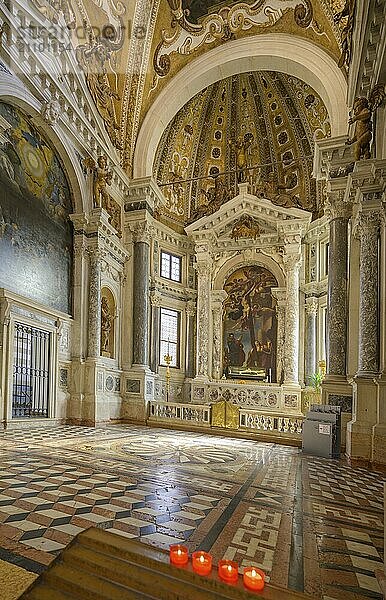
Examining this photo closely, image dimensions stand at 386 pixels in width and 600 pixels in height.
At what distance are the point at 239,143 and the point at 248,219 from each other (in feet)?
13.2

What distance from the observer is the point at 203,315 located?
1714 centimetres

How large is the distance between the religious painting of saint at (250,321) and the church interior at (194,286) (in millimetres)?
93

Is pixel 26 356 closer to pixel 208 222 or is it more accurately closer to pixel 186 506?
pixel 186 506

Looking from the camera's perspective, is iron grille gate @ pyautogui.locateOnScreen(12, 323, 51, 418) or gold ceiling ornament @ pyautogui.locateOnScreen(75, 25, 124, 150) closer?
iron grille gate @ pyautogui.locateOnScreen(12, 323, 51, 418)

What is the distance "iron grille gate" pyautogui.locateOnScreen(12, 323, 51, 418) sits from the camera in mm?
10008

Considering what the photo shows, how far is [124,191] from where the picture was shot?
14.9 m

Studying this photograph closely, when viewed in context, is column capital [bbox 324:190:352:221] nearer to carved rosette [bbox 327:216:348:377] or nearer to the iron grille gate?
carved rosette [bbox 327:216:348:377]

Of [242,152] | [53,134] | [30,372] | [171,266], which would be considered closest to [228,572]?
[30,372]

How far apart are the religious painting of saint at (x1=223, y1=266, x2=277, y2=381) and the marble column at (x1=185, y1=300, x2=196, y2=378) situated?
1446 mm

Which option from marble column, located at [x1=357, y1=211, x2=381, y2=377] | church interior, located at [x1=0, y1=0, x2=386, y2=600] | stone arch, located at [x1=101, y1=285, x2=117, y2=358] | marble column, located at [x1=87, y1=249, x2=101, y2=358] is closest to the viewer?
church interior, located at [x1=0, y1=0, x2=386, y2=600]

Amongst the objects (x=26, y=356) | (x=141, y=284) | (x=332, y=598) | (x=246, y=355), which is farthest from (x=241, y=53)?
(x=332, y=598)

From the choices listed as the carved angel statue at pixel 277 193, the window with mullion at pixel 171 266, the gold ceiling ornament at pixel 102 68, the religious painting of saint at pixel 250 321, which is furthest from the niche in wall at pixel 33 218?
the carved angel statue at pixel 277 193

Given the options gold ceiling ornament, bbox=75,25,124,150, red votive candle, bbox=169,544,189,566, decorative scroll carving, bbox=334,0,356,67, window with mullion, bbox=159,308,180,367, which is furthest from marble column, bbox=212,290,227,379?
red votive candle, bbox=169,544,189,566

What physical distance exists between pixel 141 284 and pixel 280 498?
34.5ft
